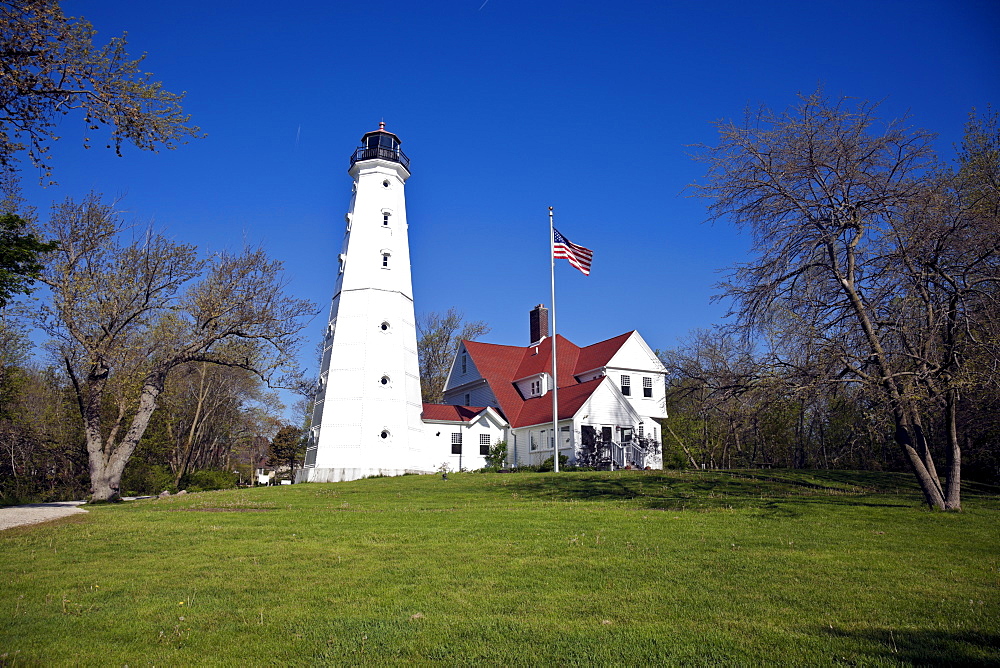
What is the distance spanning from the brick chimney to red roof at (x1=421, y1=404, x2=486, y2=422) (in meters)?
6.97

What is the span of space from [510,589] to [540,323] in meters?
34.6

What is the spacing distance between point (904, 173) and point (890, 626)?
12.2m

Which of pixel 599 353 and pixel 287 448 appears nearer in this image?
pixel 599 353

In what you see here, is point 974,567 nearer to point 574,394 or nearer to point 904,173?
point 904,173

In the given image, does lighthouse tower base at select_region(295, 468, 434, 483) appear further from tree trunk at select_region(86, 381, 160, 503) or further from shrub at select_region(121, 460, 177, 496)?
tree trunk at select_region(86, 381, 160, 503)

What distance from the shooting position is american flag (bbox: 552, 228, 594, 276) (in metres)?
27.0

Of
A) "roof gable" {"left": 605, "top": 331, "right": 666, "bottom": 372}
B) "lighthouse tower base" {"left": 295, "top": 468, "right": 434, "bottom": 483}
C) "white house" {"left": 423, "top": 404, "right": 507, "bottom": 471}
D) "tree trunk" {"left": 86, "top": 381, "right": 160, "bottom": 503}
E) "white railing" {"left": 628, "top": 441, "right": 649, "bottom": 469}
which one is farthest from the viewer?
"roof gable" {"left": 605, "top": 331, "right": 666, "bottom": 372}

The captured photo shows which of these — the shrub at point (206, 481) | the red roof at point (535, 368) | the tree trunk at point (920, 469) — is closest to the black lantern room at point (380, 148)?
the red roof at point (535, 368)

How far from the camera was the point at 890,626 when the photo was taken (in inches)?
228

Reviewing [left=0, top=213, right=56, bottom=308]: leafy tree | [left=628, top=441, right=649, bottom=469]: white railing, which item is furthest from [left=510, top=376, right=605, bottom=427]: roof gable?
[left=0, top=213, right=56, bottom=308]: leafy tree

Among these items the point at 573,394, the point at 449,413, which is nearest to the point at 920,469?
the point at 573,394

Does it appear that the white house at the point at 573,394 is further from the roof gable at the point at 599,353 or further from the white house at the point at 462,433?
the white house at the point at 462,433

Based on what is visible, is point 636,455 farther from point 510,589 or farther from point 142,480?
point 510,589

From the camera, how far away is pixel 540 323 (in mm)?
41469
